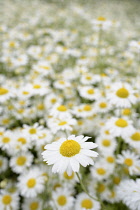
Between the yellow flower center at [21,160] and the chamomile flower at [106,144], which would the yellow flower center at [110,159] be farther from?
the yellow flower center at [21,160]

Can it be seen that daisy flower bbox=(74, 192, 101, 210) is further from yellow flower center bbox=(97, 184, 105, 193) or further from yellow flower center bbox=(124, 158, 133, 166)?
yellow flower center bbox=(124, 158, 133, 166)

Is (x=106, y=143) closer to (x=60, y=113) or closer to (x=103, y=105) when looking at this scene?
(x=103, y=105)

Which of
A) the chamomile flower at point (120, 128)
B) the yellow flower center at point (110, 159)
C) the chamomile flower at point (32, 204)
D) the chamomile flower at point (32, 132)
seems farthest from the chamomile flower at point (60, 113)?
the chamomile flower at point (32, 204)

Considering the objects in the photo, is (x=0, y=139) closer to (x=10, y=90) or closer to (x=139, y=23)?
(x=10, y=90)

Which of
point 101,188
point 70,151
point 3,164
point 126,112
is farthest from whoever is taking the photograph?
point 126,112

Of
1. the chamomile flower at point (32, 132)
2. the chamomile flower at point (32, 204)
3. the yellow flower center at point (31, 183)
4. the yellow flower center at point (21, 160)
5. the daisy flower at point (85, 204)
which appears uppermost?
the chamomile flower at point (32, 132)

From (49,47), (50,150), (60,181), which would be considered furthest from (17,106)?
(49,47)

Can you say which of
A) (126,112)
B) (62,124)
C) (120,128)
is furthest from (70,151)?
(126,112)
